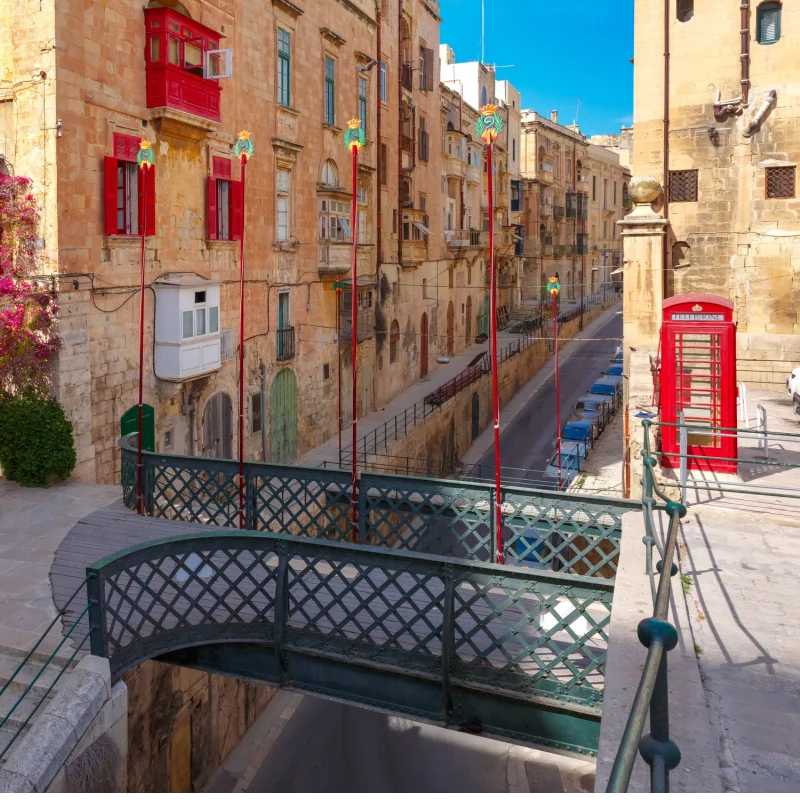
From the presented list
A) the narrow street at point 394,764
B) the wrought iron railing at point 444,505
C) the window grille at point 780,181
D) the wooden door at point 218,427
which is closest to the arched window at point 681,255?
the window grille at point 780,181

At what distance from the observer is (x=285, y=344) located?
72.3 feet

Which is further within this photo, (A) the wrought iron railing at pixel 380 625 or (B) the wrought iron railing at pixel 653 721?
(A) the wrought iron railing at pixel 380 625

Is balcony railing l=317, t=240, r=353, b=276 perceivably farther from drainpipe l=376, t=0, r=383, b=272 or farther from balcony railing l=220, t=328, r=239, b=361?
balcony railing l=220, t=328, r=239, b=361

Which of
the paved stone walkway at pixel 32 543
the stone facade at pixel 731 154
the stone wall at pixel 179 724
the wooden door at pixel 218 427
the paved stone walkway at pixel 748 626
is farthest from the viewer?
the stone facade at pixel 731 154

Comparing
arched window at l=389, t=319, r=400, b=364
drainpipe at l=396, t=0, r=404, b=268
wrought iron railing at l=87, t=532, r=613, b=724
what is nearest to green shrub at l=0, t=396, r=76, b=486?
wrought iron railing at l=87, t=532, r=613, b=724

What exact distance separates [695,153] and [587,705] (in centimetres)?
1623

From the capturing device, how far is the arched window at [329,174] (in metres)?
24.6

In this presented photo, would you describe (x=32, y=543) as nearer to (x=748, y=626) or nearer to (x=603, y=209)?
(x=748, y=626)

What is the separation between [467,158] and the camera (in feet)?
142

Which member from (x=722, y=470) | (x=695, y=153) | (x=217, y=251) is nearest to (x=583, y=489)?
(x=722, y=470)

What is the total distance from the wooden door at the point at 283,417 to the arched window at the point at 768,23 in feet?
48.2

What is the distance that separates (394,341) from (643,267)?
47.8 ft

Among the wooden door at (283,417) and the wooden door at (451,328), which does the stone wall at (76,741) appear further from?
the wooden door at (451,328)

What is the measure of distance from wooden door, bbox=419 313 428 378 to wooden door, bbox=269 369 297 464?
1376 cm
